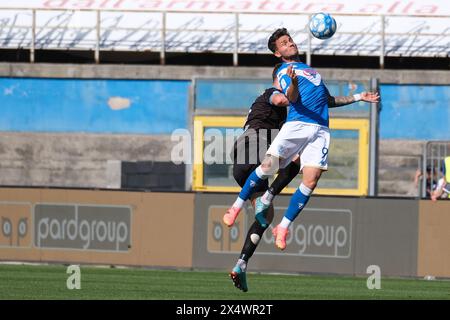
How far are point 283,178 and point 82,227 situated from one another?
8680 mm

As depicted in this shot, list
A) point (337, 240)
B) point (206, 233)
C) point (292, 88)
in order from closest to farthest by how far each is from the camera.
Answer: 1. point (292, 88)
2. point (337, 240)
3. point (206, 233)

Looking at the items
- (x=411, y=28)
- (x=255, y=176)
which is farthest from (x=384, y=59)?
(x=255, y=176)

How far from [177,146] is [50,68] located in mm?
3815

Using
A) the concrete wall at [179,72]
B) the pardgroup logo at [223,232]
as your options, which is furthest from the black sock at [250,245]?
the concrete wall at [179,72]

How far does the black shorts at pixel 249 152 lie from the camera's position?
1335cm

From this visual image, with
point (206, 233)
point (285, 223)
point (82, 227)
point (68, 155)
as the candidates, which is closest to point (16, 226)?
point (82, 227)

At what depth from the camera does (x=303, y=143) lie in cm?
1291

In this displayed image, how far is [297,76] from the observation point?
41.3 feet

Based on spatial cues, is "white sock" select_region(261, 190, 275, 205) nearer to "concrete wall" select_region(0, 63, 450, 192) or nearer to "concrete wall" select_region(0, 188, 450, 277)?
"concrete wall" select_region(0, 188, 450, 277)

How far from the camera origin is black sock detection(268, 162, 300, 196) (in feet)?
42.9

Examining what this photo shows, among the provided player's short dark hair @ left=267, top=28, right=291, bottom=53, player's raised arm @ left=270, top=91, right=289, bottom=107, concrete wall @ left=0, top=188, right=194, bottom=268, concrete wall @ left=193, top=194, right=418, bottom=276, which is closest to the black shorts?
player's raised arm @ left=270, top=91, right=289, bottom=107

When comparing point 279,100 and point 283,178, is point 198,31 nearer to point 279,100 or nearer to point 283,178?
point 283,178

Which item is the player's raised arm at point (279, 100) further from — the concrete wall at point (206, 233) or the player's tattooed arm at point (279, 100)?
the concrete wall at point (206, 233)

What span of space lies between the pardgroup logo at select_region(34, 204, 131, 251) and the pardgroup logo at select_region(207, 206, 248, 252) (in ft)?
4.65
